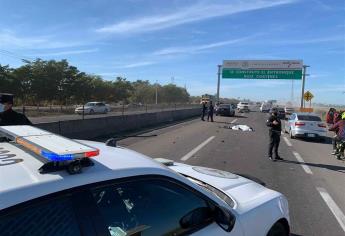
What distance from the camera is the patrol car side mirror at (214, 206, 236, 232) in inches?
128

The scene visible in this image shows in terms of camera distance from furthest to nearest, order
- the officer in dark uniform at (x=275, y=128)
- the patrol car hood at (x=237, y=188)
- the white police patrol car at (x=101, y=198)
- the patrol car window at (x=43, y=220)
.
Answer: the officer in dark uniform at (x=275, y=128) < the patrol car hood at (x=237, y=188) < the white police patrol car at (x=101, y=198) < the patrol car window at (x=43, y=220)

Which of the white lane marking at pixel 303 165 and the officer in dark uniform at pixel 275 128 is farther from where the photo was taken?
the officer in dark uniform at pixel 275 128

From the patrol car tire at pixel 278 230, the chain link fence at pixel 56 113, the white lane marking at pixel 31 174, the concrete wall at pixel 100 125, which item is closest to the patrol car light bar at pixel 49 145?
the white lane marking at pixel 31 174

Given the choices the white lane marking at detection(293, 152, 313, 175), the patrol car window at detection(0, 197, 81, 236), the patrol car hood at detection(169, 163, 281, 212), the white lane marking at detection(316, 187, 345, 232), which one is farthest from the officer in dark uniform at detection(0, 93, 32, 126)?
the white lane marking at detection(293, 152, 313, 175)

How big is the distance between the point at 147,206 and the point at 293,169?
9488 mm

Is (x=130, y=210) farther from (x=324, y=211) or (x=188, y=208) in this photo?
(x=324, y=211)

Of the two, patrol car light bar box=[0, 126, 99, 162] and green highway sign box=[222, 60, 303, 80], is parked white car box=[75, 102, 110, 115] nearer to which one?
green highway sign box=[222, 60, 303, 80]

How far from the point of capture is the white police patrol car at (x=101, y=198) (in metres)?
2.22

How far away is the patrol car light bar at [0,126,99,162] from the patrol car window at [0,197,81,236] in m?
0.27

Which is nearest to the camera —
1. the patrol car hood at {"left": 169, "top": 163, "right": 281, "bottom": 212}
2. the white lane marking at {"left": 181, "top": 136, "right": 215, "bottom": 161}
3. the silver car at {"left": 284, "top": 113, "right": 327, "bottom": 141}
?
the patrol car hood at {"left": 169, "top": 163, "right": 281, "bottom": 212}

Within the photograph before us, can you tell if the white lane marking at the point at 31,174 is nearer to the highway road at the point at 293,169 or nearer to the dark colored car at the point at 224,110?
the highway road at the point at 293,169

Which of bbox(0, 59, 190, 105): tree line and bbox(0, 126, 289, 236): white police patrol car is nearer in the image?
bbox(0, 126, 289, 236): white police patrol car

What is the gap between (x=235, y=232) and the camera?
336 centimetres

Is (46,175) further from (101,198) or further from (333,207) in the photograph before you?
(333,207)
